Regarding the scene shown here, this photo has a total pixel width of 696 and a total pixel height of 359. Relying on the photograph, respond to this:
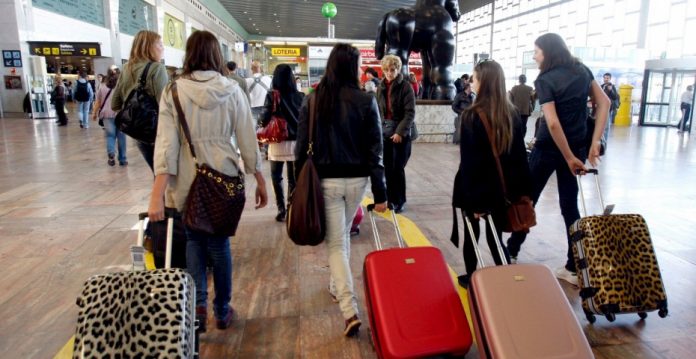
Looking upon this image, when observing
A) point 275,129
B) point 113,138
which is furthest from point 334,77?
point 113,138

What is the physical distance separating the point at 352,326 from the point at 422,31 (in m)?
8.29

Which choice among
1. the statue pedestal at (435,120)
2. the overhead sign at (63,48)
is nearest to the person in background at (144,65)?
the statue pedestal at (435,120)

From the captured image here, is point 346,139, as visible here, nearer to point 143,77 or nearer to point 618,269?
point 618,269

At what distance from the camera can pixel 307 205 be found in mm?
2322

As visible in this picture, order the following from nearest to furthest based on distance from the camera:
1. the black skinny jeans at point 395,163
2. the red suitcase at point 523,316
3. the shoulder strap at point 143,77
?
1. the red suitcase at point 523,316
2. the shoulder strap at point 143,77
3. the black skinny jeans at point 395,163

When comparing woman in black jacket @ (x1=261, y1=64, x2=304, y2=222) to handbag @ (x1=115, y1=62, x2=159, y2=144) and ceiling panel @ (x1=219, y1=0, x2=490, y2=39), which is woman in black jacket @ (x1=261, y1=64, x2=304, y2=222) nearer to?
handbag @ (x1=115, y1=62, x2=159, y2=144)

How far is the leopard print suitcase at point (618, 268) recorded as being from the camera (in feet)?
8.21

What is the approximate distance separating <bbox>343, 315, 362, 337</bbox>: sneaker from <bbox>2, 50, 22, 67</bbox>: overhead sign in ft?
60.0

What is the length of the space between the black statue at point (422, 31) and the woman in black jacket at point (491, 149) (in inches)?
272

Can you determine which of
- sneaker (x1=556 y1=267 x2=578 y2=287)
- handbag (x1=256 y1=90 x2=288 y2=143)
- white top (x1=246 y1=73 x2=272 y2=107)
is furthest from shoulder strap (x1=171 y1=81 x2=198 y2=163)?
white top (x1=246 y1=73 x2=272 y2=107)

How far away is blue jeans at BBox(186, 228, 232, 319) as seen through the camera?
8.00 ft

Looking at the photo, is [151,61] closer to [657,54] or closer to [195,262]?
[195,262]

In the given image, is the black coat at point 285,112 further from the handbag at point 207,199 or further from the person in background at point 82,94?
the person in background at point 82,94

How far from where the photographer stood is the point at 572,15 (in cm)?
2669
